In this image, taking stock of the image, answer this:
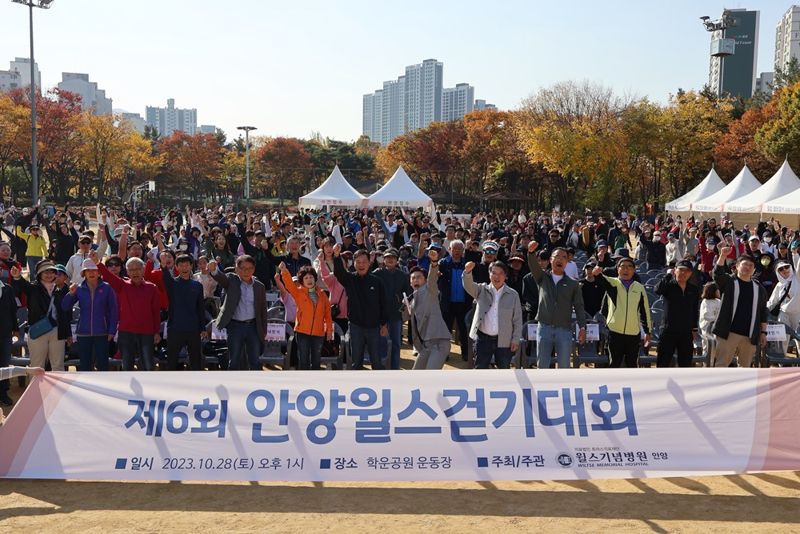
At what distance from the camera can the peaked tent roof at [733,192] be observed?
2909cm

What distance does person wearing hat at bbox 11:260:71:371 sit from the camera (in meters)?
8.00

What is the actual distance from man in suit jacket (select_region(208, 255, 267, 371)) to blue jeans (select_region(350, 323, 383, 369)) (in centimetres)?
99

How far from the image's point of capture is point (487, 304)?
740cm

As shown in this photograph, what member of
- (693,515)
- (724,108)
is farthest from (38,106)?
(693,515)

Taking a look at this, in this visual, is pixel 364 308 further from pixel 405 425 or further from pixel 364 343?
pixel 405 425

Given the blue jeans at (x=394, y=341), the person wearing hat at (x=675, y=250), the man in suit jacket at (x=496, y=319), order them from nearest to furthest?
the man in suit jacket at (x=496, y=319)
the blue jeans at (x=394, y=341)
the person wearing hat at (x=675, y=250)

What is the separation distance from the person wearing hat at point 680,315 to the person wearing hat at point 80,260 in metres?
7.58

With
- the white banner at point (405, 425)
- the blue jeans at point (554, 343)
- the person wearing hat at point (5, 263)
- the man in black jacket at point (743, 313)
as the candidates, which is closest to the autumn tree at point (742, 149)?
the man in black jacket at point (743, 313)

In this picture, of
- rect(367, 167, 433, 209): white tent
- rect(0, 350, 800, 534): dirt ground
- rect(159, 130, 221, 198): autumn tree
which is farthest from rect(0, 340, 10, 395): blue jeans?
rect(159, 130, 221, 198): autumn tree

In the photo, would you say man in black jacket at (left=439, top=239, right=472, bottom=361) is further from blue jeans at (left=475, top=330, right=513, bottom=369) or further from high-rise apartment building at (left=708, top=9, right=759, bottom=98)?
high-rise apartment building at (left=708, top=9, right=759, bottom=98)

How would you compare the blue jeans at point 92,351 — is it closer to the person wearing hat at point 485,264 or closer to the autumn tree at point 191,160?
the person wearing hat at point 485,264

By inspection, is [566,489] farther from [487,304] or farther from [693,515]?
[487,304]

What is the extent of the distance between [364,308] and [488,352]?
4.70 ft

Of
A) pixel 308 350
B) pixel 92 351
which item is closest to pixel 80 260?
pixel 92 351
